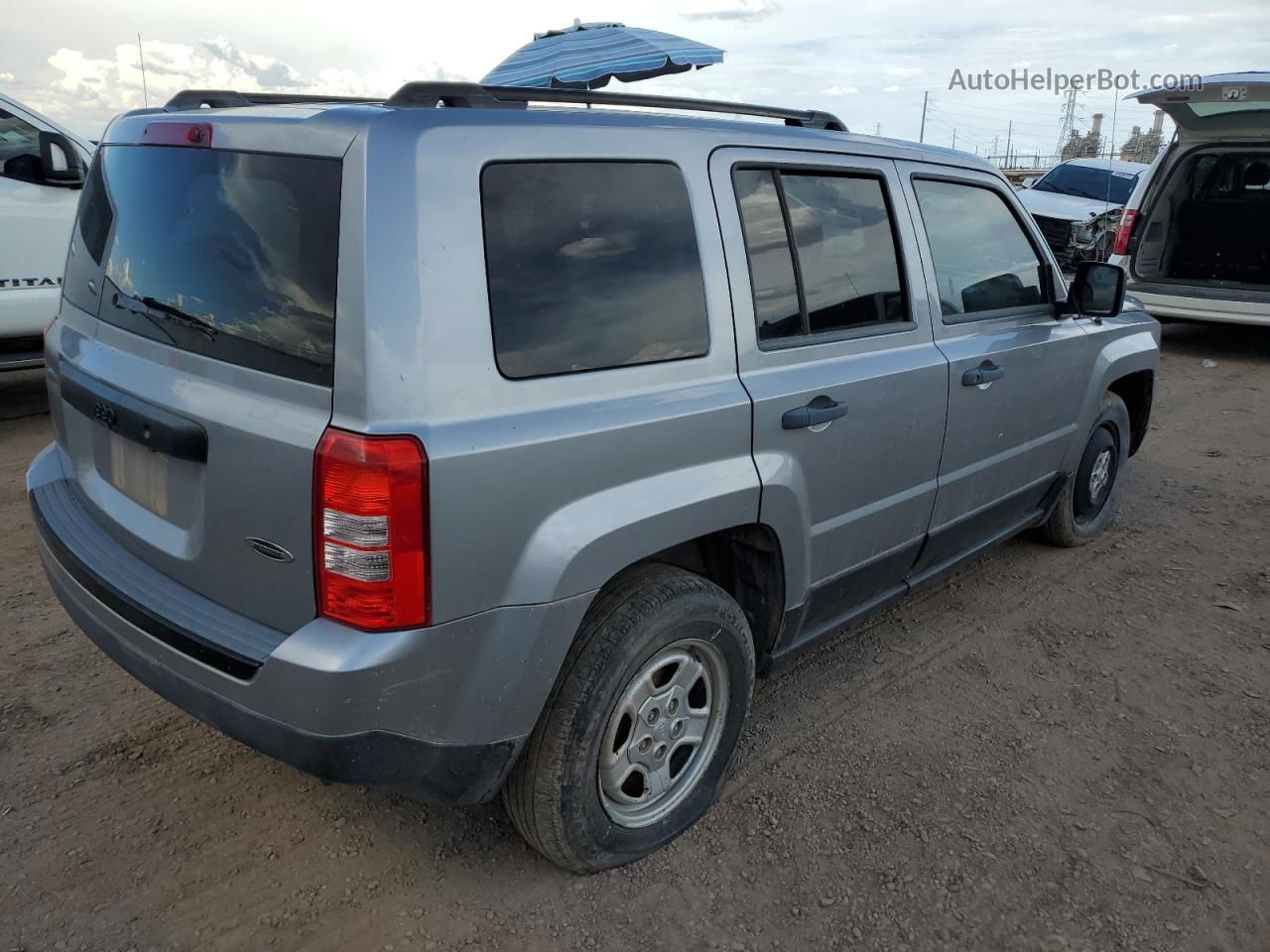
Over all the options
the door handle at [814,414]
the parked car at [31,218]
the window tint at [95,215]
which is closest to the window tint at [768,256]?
the door handle at [814,414]

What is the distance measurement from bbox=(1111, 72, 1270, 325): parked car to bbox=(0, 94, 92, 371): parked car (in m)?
8.40

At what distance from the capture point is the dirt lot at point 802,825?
2.32m

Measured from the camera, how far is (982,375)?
11.0 ft

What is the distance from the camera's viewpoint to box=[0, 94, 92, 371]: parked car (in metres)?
5.94

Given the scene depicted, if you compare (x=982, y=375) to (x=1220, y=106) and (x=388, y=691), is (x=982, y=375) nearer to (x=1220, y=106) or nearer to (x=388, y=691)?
(x=388, y=691)

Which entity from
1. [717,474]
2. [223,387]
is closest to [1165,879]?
[717,474]

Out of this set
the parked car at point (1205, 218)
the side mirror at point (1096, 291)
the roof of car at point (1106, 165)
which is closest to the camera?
the side mirror at point (1096, 291)

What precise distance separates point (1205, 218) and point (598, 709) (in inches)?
393

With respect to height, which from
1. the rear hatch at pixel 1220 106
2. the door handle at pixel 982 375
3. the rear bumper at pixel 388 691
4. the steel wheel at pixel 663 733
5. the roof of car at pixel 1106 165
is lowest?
the steel wheel at pixel 663 733

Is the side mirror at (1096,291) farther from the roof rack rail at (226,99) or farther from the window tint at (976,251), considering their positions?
the roof rack rail at (226,99)

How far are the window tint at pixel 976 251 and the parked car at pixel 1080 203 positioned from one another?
30.0 ft

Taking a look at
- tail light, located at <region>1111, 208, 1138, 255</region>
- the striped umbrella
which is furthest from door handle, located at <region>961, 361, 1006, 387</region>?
tail light, located at <region>1111, 208, 1138, 255</region>

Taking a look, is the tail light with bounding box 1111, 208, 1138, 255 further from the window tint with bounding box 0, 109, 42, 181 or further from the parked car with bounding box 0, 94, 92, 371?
the window tint with bounding box 0, 109, 42, 181

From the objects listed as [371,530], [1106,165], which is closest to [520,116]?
[371,530]
